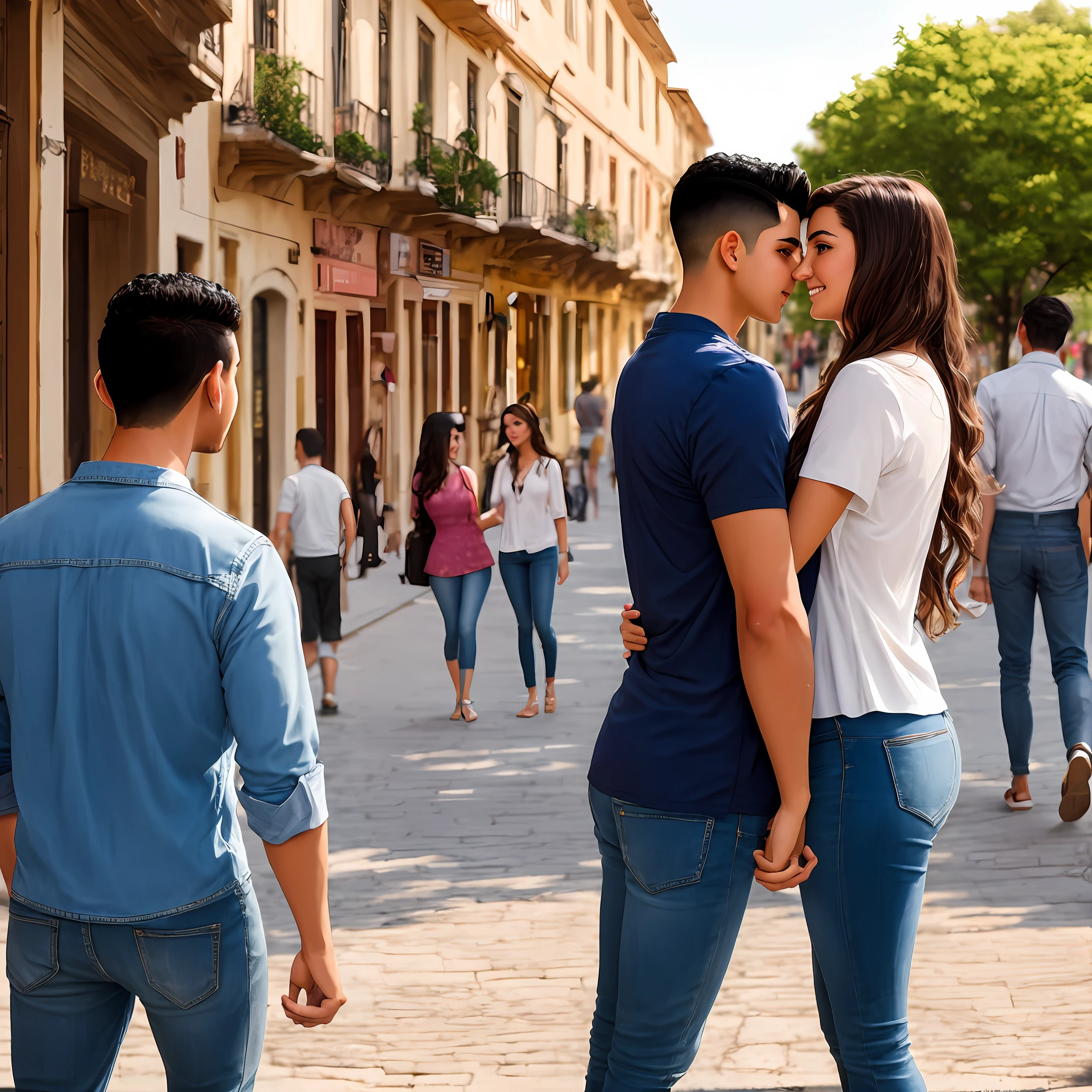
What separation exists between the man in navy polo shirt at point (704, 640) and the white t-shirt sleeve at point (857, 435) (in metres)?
0.07

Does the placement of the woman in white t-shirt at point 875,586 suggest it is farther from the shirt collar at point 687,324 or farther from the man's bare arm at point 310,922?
the man's bare arm at point 310,922

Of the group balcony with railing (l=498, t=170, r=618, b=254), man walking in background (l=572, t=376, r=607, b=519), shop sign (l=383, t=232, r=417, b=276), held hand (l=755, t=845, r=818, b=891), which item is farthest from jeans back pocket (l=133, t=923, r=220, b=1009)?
balcony with railing (l=498, t=170, r=618, b=254)

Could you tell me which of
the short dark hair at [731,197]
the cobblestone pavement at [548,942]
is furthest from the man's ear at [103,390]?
the cobblestone pavement at [548,942]

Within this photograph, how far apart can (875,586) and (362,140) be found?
16174mm

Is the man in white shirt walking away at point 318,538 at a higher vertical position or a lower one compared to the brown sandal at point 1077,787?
higher

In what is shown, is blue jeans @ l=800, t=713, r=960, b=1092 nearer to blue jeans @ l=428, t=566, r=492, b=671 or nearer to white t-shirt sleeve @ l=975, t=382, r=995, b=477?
white t-shirt sleeve @ l=975, t=382, r=995, b=477

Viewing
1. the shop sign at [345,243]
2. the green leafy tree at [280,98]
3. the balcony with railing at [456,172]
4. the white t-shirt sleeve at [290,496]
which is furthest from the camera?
the balcony with railing at [456,172]

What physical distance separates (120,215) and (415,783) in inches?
263

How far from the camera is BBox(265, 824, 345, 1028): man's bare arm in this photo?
2133 millimetres

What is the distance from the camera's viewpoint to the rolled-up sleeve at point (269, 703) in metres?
2.06

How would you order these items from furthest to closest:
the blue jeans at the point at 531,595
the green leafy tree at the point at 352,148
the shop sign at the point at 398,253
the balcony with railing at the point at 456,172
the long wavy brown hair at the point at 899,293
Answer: the balcony with railing at the point at 456,172, the shop sign at the point at 398,253, the green leafy tree at the point at 352,148, the blue jeans at the point at 531,595, the long wavy brown hair at the point at 899,293

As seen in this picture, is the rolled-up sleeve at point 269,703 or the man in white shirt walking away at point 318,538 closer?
the rolled-up sleeve at point 269,703

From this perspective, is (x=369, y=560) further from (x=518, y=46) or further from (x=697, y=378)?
(x=518, y=46)

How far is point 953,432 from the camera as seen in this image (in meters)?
2.58
